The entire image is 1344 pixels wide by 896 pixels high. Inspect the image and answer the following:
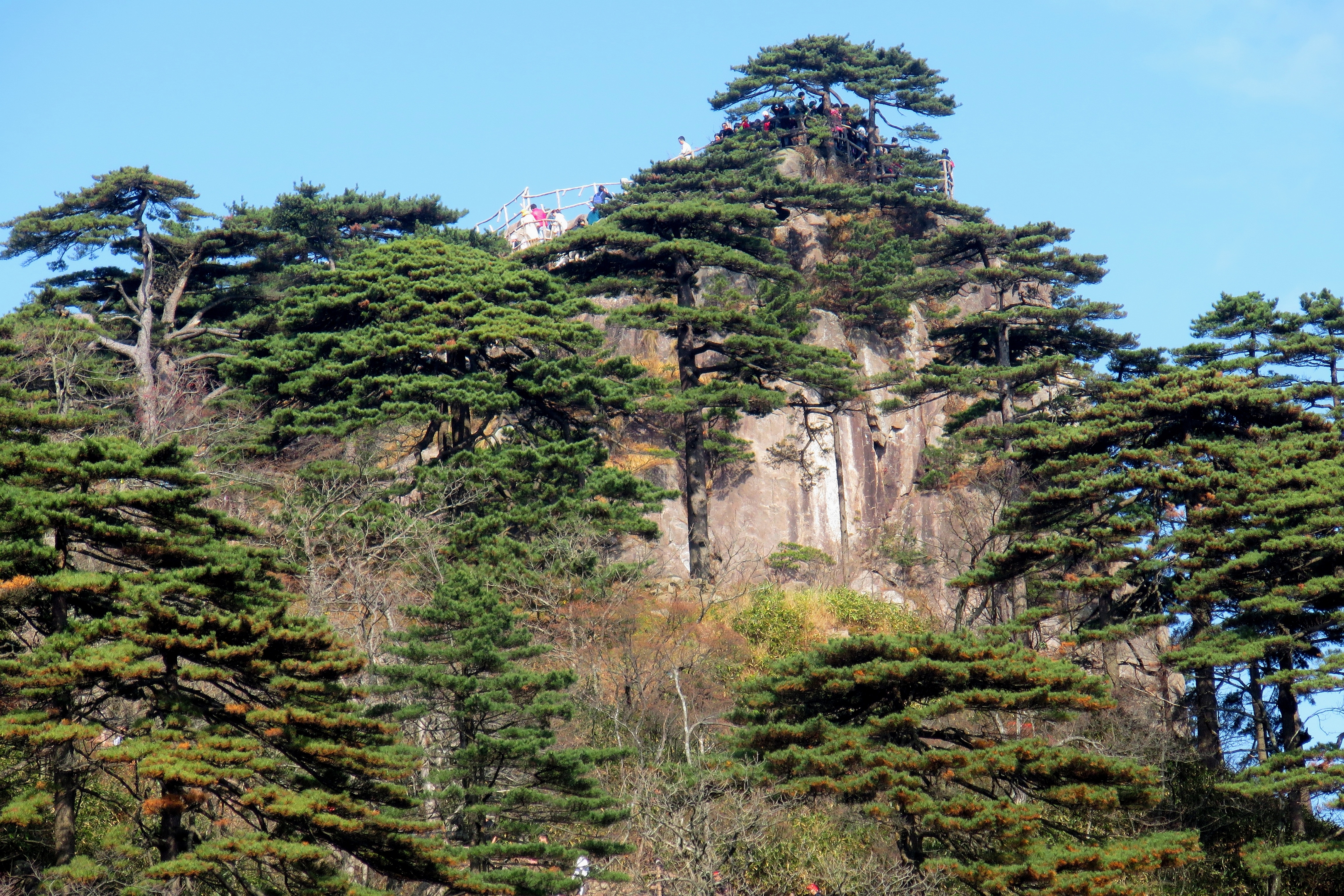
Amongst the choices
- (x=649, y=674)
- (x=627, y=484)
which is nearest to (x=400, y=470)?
(x=627, y=484)

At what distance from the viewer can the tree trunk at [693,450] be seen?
26.1m

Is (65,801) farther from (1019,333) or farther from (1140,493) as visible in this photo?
(1019,333)

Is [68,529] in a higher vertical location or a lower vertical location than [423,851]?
higher

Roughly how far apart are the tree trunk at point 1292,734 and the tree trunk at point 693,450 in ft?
35.6

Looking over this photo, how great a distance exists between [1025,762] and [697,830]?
11.3 ft

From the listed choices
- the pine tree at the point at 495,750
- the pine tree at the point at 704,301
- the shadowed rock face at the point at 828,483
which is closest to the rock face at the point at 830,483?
the shadowed rock face at the point at 828,483

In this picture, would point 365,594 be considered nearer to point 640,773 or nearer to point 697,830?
point 640,773

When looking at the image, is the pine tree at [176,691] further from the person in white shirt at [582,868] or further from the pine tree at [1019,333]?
the pine tree at [1019,333]

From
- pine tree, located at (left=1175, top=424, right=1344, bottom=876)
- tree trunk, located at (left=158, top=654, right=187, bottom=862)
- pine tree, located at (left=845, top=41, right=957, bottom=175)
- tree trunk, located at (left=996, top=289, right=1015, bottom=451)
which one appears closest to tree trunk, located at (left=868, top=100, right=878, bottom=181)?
pine tree, located at (left=845, top=41, right=957, bottom=175)

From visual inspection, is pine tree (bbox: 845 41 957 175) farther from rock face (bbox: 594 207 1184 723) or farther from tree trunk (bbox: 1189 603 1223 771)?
tree trunk (bbox: 1189 603 1223 771)

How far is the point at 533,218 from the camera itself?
35906 mm

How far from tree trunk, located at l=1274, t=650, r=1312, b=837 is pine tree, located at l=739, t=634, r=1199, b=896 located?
10.3 ft

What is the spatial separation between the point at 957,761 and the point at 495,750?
4.63 metres

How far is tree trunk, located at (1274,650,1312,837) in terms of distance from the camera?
1673 centimetres
